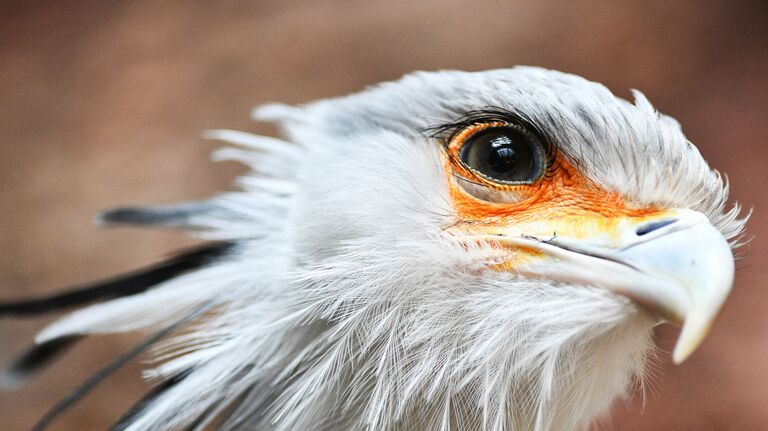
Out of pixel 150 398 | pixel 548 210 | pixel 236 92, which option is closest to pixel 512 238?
pixel 548 210

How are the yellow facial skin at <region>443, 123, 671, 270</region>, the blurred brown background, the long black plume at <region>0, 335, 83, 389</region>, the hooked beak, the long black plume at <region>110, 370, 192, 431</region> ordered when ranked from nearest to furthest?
the hooked beak < the yellow facial skin at <region>443, 123, 671, 270</region> < the long black plume at <region>110, 370, 192, 431</region> < the long black plume at <region>0, 335, 83, 389</region> < the blurred brown background

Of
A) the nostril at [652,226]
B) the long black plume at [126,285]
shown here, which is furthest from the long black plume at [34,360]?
the nostril at [652,226]

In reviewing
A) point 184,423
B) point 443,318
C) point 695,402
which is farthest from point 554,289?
point 695,402

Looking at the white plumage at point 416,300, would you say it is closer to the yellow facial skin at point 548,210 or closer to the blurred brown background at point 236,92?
the yellow facial skin at point 548,210

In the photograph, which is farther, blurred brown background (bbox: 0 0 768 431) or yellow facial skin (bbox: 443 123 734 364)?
blurred brown background (bbox: 0 0 768 431)

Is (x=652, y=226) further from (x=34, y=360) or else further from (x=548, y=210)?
(x=34, y=360)

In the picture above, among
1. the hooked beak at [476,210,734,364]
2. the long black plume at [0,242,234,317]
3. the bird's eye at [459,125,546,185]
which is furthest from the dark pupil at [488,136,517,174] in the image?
the long black plume at [0,242,234,317]

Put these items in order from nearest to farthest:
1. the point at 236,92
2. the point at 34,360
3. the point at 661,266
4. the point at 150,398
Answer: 1. the point at 661,266
2. the point at 150,398
3. the point at 34,360
4. the point at 236,92

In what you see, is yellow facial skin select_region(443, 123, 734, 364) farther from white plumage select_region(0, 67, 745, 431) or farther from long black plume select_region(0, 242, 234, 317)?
long black plume select_region(0, 242, 234, 317)
